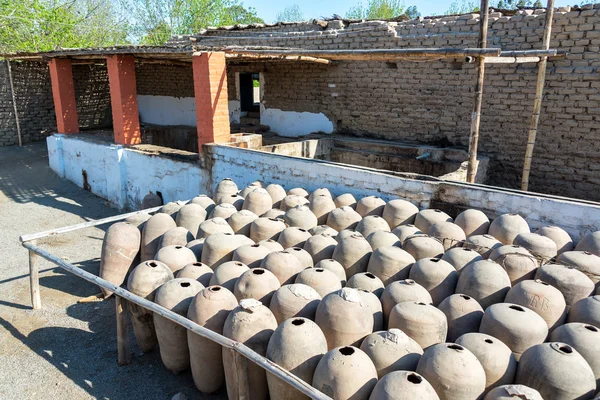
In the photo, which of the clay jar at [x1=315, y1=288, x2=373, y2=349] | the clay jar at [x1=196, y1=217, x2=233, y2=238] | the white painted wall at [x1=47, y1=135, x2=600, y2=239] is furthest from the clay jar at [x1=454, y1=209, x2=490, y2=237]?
the clay jar at [x1=196, y1=217, x2=233, y2=238]

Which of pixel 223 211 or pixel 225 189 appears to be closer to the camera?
pixel 223 211

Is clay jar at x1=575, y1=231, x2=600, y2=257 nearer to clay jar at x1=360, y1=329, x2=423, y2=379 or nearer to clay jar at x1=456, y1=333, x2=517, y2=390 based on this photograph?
clay jar at x1=456, y1=333, x2=517, y2=390

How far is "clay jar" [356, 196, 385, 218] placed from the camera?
22.1 ft

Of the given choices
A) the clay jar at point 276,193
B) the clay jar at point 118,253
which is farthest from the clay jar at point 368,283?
the clay jar at point 118,253

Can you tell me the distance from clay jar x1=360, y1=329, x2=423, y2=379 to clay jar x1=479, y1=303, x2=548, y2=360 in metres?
0.67

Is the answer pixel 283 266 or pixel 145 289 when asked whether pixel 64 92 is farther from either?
pixel 283 266

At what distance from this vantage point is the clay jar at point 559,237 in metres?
5.38

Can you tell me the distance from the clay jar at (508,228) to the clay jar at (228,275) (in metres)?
3.15

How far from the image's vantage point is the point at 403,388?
3111 mm

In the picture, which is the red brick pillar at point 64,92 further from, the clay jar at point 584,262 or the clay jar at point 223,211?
the clay jar at point 584,262

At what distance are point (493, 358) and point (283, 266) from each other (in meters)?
2.24

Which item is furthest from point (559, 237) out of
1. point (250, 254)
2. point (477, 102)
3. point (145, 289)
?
point (145, 289)

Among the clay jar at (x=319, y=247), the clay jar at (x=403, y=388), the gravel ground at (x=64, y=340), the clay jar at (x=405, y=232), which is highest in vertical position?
the clay jar at (x=405, y=232)

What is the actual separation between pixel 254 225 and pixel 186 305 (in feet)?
6.17
